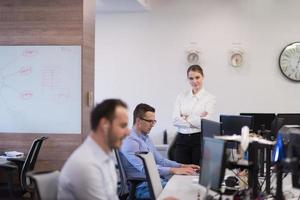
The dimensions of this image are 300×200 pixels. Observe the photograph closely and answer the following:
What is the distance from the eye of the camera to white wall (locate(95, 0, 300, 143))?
22.4ft

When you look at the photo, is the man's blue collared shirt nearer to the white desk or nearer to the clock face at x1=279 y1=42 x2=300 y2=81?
the white desk

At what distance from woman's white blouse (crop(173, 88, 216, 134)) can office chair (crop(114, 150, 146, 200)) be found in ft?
4.31

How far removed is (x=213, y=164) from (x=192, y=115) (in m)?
2.50

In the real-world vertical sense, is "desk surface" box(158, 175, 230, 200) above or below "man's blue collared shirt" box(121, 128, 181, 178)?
below

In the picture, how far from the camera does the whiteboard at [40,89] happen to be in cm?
518

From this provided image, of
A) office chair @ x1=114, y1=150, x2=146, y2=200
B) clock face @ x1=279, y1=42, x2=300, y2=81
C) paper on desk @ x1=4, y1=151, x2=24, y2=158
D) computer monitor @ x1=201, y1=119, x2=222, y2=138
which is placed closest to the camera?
computer monitor @ x1=201, y1=119, x2=222, y2=138

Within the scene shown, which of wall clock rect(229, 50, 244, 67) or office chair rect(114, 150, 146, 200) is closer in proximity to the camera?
office chair rect(114, 150, 146, 200)

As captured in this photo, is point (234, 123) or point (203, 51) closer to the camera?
point (234, 123)

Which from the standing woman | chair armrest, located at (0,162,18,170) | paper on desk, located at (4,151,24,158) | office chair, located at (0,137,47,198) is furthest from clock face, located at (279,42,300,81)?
chair armrest, located at (0,162,18,170)

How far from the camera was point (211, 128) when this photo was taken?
3.69 meters

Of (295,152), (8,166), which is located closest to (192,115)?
(8,166)

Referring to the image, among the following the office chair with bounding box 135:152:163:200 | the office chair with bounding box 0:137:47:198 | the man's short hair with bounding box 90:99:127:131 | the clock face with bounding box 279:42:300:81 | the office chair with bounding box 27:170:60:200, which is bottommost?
the office chair with bounding box 0:137:47:198

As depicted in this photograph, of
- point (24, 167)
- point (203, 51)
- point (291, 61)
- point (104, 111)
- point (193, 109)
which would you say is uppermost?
point (203, 51)

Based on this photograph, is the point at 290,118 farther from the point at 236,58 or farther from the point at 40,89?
the point at 40,89
